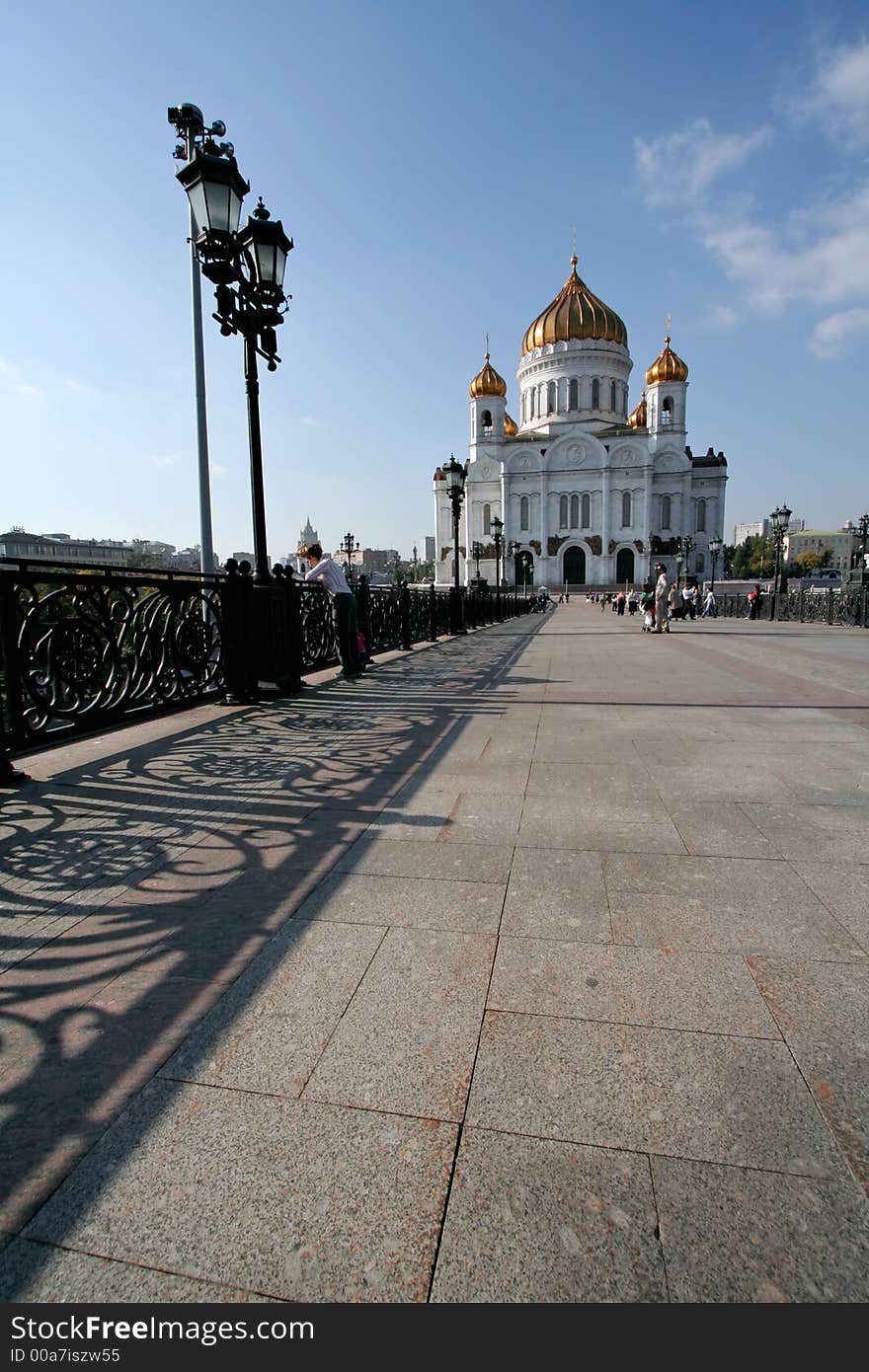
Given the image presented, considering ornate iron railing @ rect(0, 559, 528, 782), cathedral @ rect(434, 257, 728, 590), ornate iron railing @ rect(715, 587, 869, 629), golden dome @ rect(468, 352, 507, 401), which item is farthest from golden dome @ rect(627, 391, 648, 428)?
ornate iron railing @ rect(0, 559, 528, 782)

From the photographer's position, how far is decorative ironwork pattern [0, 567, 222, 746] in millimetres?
4141

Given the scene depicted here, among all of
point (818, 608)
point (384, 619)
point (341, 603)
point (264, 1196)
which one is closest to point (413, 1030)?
point (264, 1196)

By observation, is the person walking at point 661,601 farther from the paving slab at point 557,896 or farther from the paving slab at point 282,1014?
the paving slab at point 282,1014

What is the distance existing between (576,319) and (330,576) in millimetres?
74241

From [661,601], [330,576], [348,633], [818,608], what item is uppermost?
[330,576]

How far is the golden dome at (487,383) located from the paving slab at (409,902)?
8059 centimetres

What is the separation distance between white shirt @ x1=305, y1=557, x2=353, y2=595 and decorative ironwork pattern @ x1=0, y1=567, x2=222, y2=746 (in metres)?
1.62

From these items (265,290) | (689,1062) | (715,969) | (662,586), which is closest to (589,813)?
(715,969)

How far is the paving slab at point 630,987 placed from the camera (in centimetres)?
182

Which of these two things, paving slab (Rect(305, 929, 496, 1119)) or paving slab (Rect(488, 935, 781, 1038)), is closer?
paving slab (Rect(305, 929, 496, 1119))

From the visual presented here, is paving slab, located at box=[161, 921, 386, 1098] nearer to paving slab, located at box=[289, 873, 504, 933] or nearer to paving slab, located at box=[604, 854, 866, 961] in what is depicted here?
paving slab, located at box=[289, 873, 504, 933]

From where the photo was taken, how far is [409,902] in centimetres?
249

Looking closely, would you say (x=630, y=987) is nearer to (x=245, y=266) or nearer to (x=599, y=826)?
(x=599, y=826)

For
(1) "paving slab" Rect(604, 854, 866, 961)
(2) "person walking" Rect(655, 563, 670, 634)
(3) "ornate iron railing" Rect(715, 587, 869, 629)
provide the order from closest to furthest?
1. (1) "paving slab" Rect(604, 854, 866, 961)
2. (2) "person walking" Rect(655, 563, 670, 634)
3. (3) "ornate iron railing" Rect(715, 587, 869, 629)
